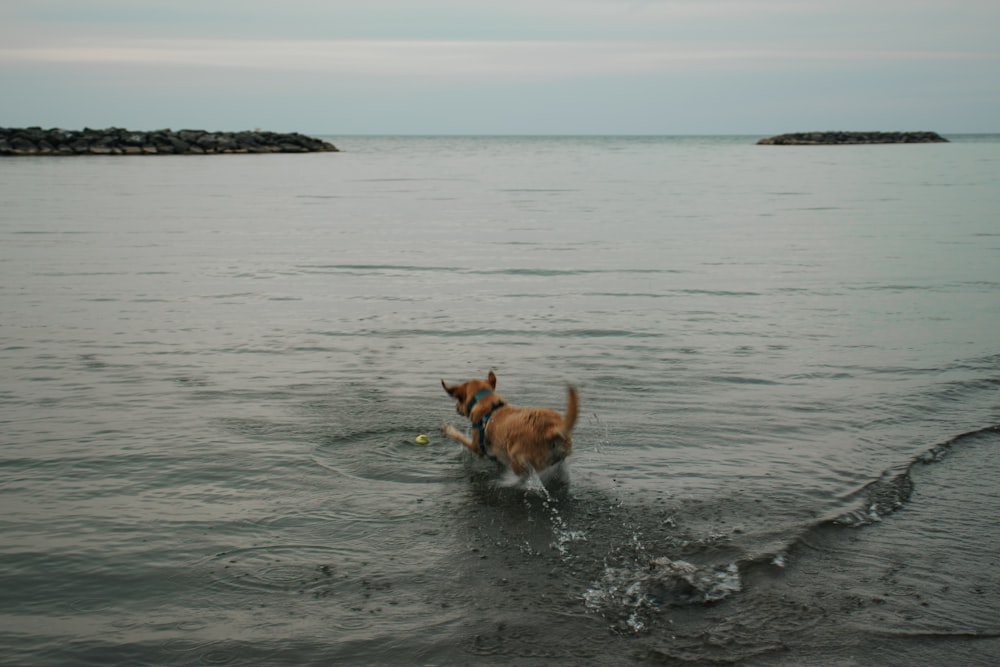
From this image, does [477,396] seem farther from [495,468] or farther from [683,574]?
[683,574]

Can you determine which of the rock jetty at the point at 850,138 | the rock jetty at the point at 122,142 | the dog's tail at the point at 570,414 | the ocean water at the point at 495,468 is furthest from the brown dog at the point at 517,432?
the rock jetty at the point at 850,138

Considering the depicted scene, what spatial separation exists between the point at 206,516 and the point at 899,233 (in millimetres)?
19723

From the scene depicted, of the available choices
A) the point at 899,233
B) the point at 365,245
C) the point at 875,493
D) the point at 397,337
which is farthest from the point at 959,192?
the point at 875,493

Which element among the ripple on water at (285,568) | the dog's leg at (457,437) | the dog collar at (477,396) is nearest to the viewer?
the ripple on water at (285,568)

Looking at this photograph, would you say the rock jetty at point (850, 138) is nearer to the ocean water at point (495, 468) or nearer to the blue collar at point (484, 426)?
the ocean water at point (495, 468)

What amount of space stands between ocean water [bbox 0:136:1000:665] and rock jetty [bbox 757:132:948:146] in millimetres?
117601

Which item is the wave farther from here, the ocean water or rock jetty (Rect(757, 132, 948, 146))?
rock jetty (Rect(757, 132, 948, 146))

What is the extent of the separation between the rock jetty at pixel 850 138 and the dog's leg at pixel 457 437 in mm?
126038

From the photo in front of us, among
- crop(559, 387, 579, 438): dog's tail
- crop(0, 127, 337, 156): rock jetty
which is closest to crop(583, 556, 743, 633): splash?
crop(559, 387, 579, 438): dog's tail

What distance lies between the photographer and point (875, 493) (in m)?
6.14

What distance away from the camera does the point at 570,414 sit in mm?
6055

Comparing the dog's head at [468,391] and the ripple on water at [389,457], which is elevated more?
the dog's head at [468,391]

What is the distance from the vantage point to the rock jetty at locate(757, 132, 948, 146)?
126 meters

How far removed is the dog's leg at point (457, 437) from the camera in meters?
7.03
